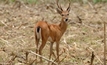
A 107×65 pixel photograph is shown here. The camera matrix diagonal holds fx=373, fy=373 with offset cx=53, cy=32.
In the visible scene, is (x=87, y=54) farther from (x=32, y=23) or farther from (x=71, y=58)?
(x=32, y=23)

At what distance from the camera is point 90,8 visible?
13.1 meters

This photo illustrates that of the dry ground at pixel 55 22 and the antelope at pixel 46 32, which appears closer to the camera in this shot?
the antelope at pixel 46 32

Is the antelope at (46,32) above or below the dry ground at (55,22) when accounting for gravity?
above

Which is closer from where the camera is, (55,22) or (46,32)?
(46,32)

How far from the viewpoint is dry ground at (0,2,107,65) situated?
7.43 m

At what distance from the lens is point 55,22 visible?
35.8 ft

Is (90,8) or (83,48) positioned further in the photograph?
(90,8)

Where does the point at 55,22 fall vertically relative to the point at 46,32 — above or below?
below

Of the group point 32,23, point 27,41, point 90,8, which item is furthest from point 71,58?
point 90,8

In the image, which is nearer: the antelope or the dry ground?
the antelope

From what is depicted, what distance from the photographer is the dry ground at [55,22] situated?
7433 millimetres

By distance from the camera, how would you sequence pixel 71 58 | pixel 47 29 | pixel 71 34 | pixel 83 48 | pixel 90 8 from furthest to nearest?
pixel 90 8 → pixel 71 34 → pixel 83 48 → pixel 71 58 → pixel 47 29

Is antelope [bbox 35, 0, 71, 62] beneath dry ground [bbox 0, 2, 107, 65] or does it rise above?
above

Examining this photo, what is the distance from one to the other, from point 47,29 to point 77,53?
1319 mm
